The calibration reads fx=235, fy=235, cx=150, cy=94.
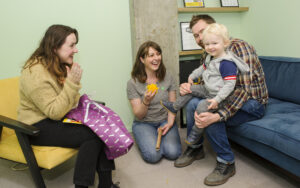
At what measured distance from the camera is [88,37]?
236 cm

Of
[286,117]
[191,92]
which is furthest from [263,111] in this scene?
[191,92]

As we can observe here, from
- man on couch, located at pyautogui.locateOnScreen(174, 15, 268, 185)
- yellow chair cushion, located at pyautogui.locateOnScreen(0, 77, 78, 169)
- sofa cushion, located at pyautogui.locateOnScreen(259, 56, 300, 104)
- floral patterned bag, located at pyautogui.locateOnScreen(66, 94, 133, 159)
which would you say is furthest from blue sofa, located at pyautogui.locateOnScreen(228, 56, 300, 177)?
yellow chair cushion, located at pyautogui.locateOnScreen(0, 77, 78, 169)

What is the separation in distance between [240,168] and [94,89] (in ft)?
5.22

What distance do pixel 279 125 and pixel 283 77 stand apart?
74 centimetres

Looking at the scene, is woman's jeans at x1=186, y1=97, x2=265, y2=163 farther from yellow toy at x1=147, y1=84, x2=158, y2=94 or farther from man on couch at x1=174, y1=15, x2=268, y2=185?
yellow toy at x1=147, y1=84, x2=158, y2=94

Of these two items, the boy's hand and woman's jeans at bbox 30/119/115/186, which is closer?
woman's jeans at bbox 30/119/115/186

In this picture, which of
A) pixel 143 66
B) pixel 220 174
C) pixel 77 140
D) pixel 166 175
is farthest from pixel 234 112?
pixel 77 140

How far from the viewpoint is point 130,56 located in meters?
2.55

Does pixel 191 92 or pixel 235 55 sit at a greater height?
pixel 235 55

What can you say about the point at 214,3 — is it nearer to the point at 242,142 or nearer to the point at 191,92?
the point at 191,92

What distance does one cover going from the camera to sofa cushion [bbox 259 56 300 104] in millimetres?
2053

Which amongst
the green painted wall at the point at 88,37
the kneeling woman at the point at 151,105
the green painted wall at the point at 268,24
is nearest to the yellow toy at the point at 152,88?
the kneeling woman at the point at 151,105

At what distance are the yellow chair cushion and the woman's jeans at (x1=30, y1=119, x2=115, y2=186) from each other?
0.17ft

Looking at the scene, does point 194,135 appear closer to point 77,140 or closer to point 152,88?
point 152,88
